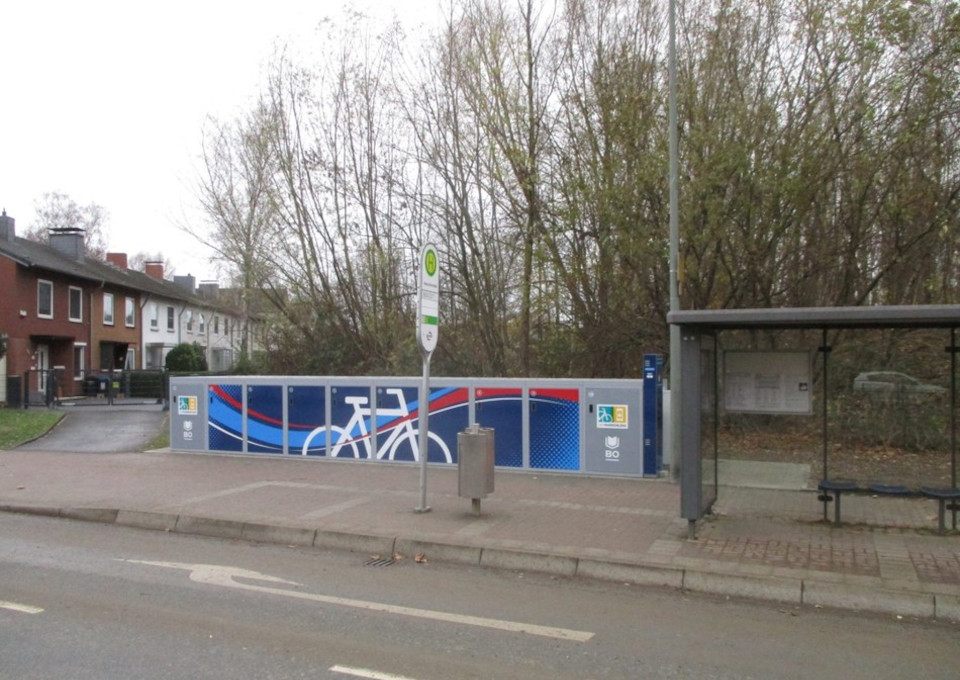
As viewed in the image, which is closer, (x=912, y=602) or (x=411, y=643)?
(x=411, y=643)

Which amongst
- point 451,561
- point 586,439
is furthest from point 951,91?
point 451,561

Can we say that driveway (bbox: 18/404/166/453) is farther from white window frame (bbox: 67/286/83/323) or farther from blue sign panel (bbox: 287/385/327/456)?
white window frame (bbox: 67/286/83/323)

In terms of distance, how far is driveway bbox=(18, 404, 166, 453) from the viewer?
17078 mm

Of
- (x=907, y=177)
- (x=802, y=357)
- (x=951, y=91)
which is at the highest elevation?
(x=951, y=91)

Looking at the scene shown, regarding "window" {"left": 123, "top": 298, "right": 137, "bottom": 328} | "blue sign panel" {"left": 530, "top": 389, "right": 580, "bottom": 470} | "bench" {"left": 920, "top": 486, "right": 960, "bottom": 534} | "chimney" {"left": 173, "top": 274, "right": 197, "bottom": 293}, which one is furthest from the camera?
"chimney" {"left": 173, "top": 274, "right": 197, "bottom": 293}

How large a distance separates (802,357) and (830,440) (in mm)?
2415

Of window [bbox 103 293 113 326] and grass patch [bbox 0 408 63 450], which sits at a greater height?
window [bbox 103 293 113 326]

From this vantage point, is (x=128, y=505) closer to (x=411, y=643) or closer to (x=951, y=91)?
(x=411, y=643)

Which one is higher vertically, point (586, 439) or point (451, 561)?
point (586, 439)

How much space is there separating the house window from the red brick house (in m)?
0.04

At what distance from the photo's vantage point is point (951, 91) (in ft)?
43.0

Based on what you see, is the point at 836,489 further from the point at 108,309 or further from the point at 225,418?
the point at 108,309

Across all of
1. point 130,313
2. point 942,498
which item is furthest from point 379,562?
point 130,313

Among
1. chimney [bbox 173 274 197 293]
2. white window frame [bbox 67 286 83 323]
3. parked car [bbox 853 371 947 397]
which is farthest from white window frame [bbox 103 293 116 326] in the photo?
parked car [bbox 853 371 947 397]
